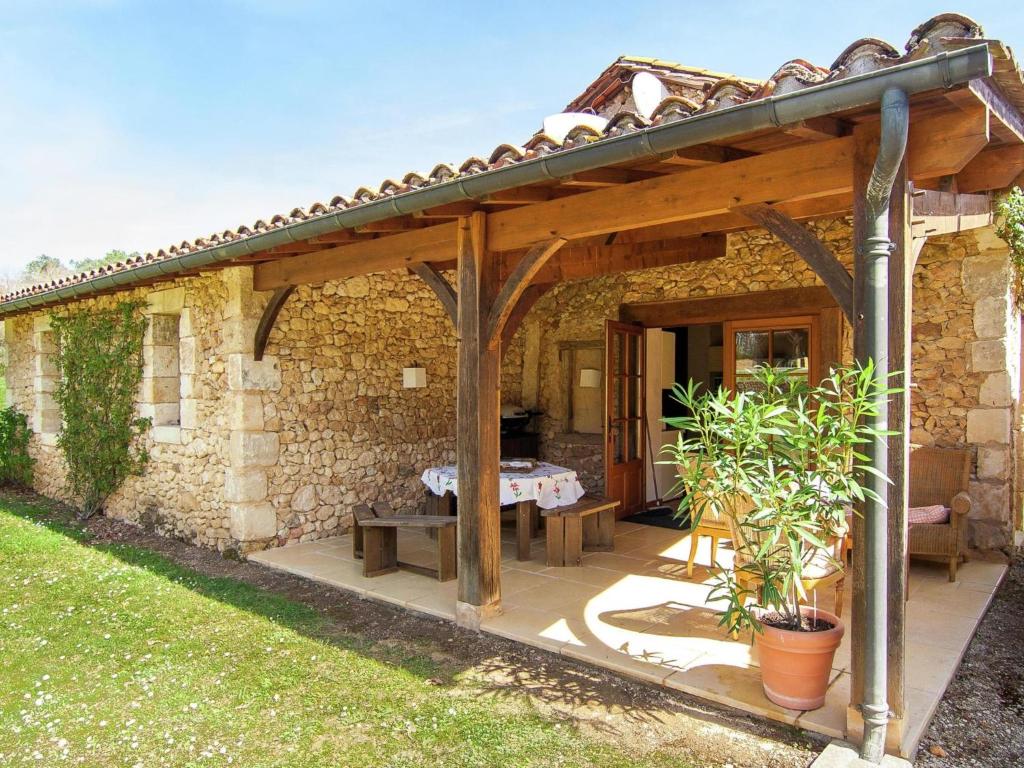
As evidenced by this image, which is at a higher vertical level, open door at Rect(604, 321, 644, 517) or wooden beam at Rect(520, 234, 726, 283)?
wooden beam at Rect(520, 234, 726, 283)

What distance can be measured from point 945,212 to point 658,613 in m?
2.71

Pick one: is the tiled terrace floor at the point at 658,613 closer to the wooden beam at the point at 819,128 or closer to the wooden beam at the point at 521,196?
the wooden beam at the point at 819,128

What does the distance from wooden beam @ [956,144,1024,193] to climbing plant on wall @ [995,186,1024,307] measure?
1.22 m

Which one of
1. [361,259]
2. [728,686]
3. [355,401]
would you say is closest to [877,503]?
[728,686]

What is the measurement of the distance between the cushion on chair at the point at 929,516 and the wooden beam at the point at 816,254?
2.76 meters

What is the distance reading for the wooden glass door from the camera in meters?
5.85

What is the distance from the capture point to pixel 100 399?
23.7 ft

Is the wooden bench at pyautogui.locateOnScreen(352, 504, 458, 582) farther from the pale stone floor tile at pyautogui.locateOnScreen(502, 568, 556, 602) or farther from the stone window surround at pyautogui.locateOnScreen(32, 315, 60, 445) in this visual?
the stone window surround at pyautogui.locateOnScreen(32, 315, 60, 445)

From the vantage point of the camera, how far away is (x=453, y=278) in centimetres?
751

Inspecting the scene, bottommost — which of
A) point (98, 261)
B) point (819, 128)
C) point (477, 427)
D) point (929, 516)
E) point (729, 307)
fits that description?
point (929, 516)

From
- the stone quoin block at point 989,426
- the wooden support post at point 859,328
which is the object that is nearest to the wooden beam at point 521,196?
the wooden support post at point 859,328

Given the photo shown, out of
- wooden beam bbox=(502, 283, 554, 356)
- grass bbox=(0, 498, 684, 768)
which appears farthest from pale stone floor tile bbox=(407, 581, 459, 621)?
wooden beam bbox=(502, 283, 554, 356)

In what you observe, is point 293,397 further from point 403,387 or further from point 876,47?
point 876,47

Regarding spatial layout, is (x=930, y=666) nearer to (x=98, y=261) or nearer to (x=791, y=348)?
(x=791, y=348)
